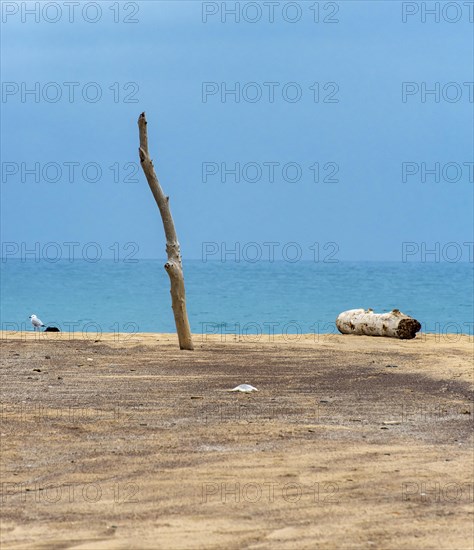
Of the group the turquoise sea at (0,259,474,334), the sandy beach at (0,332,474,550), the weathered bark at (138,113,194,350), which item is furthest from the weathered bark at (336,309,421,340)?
the turquoise sea at (0,259,474,334)

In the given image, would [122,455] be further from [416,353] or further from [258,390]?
[416,353]

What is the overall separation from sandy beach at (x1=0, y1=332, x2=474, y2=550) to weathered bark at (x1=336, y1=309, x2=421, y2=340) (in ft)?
17.9

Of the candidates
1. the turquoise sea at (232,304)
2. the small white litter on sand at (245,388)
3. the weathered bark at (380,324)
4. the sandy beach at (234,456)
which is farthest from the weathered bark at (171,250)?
the turquoise sea at (232,304)

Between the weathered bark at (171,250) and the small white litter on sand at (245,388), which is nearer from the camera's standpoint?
the small white litter on sand at (245,388)

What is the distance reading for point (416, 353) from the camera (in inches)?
639

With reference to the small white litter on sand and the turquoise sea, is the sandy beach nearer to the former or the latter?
the small white litter on sand

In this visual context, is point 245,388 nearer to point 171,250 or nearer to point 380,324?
point 171,250

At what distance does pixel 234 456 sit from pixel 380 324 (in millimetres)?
12526

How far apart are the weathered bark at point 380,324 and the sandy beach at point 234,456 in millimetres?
5455

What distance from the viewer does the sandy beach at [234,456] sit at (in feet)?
20.2

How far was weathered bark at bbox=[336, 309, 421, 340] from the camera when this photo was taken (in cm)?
1973

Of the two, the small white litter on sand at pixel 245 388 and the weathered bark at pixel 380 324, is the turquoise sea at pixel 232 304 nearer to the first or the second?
the weathered bark at pixel 380 324

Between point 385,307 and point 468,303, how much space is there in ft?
20.6

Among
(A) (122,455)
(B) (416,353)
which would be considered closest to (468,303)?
(B) (416,353)
